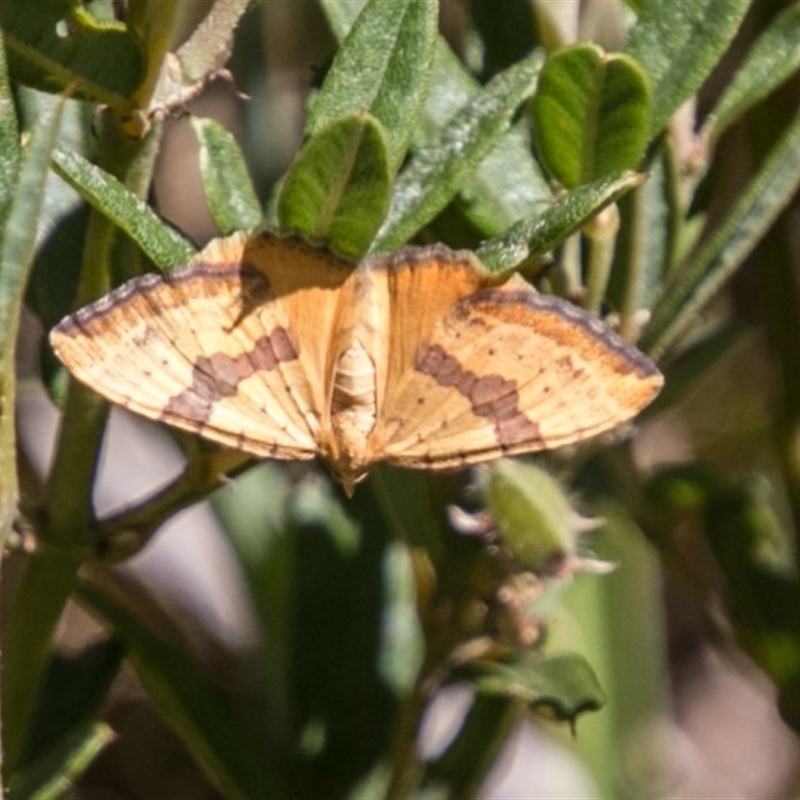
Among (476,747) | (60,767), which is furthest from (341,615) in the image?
(60,767)

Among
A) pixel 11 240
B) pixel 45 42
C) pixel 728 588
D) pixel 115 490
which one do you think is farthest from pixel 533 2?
pixel 115 490

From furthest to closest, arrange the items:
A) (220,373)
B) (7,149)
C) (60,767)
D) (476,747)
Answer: (476,747) → (60,767) → (220,373) → (7,149)

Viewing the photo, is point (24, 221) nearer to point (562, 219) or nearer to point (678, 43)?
point (562, 219)

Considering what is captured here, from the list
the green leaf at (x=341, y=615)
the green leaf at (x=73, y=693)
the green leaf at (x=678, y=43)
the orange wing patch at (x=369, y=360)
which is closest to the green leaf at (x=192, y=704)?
the green leaf at (x=73, y=693)

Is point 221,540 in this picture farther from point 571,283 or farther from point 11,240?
point 11,240

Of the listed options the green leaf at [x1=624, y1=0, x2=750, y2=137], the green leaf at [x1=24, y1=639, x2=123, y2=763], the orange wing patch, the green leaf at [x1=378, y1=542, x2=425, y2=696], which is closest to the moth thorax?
the orange wing patch
